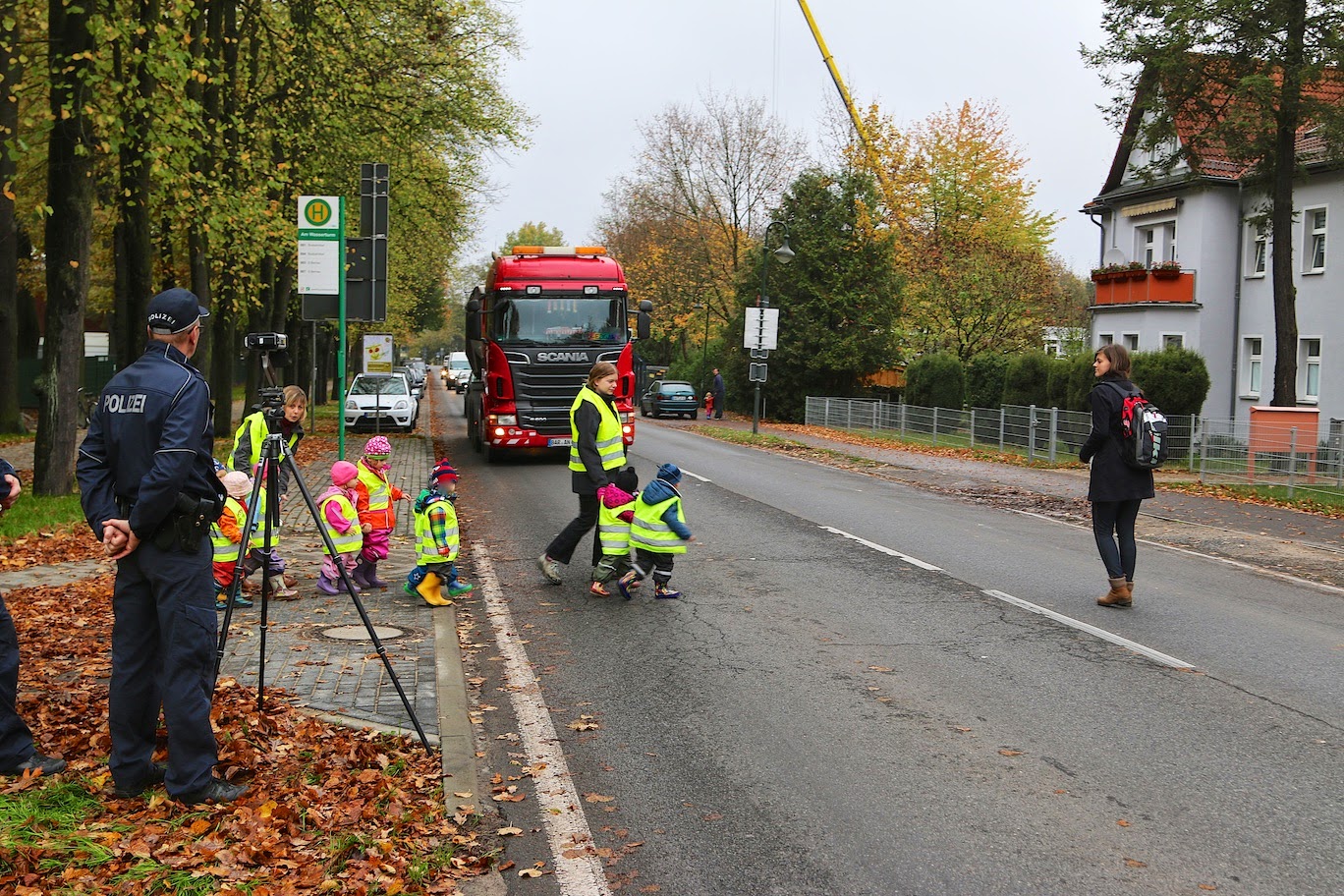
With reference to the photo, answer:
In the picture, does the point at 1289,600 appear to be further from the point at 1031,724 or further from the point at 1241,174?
the point at 1241,174

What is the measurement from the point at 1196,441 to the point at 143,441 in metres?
20.8

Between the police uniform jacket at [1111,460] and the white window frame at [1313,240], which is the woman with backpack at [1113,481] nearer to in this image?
the police uniform jacket at [1111,460]

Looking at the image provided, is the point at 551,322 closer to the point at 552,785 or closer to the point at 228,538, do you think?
the point at 228,538

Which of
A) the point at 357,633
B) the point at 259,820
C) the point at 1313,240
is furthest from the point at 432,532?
the point at 1313,240

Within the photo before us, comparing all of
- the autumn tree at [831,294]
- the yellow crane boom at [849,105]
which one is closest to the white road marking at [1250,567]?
the autumn tree at [831,294]

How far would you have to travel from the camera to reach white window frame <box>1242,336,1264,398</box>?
117 ft

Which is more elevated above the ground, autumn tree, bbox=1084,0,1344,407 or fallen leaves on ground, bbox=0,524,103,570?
autumn tree, bbox=1084,0,1344,407

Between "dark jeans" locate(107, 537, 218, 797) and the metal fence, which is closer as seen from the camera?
"dark jeans" locate(107, 537, 218, 797)

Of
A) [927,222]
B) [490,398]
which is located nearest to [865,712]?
[490,398]

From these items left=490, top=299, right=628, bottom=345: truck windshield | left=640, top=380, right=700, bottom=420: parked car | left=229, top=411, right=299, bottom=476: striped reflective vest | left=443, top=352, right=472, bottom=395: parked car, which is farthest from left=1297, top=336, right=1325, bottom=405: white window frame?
left=443, top=352, right=472, bottom=395: parked car

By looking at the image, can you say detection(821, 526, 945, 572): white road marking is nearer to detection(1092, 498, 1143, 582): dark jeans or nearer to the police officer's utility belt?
detection(1092, 498, 1143, 582): dark jeans

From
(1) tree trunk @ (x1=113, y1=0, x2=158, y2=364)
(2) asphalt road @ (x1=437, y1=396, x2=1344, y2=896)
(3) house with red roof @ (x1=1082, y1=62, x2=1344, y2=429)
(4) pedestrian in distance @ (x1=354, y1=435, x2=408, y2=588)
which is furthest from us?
(3) house with red roof @ (x1=1082, y1=62, x2=1344, y2=429)

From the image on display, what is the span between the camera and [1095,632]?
8.82 metres

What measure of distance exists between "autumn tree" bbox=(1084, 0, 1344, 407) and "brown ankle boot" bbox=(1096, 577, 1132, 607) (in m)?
18.0
